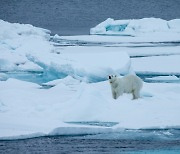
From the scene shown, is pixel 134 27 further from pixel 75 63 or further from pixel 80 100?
pixel 80 100

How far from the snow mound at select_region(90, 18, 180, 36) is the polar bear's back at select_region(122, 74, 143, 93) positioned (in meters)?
16.5

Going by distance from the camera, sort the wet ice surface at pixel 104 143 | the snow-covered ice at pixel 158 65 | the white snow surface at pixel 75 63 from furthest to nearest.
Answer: the snow-covered ice at pixel 158 65 < the white snow surface at pixel 75 63 < the wet ice surface at pixel 104 143

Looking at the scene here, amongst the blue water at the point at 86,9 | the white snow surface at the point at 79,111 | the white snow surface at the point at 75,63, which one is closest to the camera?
the white snow surface at the point at 79,111

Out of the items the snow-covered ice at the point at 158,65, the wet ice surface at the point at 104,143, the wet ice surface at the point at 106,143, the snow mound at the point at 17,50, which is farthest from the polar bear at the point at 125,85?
the snow mound at the point at 17,50

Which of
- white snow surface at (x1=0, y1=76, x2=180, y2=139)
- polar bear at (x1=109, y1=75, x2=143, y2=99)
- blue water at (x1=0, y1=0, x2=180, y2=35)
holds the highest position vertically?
blue water at (x1=0, y1=0, x2=180, y2=35)

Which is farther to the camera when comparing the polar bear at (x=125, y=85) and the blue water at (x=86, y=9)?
the blue water at (x=86, y=9)

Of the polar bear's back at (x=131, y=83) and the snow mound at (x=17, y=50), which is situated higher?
the snow mound at (x=17, y=50)

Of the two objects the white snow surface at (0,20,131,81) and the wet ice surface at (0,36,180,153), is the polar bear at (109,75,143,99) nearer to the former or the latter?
the wet ice surface at (0,36,180,153)

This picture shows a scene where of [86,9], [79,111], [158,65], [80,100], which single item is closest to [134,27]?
[158,65]

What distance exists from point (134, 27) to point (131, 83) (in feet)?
56.8

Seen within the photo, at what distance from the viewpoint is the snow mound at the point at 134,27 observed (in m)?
24.4

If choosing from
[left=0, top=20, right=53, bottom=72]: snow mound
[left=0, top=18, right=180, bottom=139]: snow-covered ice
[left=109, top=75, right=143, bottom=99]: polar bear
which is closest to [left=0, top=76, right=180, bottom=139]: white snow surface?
[left=0, top=18, right=180, bottom=139]: snow-covered ice

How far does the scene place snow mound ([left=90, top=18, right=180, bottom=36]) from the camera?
2439 centimetres

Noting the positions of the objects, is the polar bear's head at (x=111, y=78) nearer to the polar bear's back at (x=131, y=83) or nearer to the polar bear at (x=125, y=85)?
the polar bear at (x=125, y=85)
